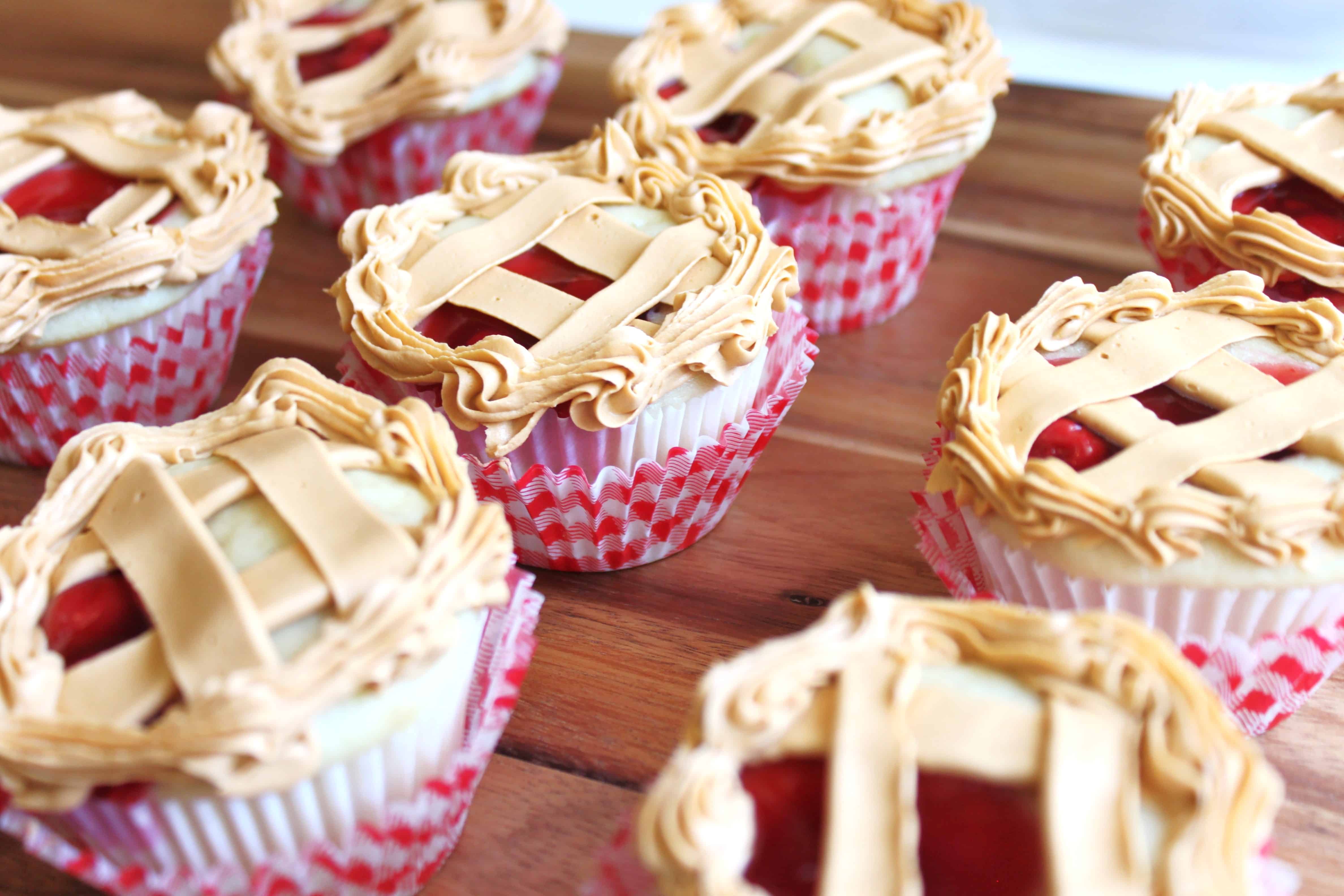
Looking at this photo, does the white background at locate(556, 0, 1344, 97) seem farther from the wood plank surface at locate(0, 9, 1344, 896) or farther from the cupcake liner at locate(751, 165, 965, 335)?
the cupcake liner at locate(751, 165, 965, 335)

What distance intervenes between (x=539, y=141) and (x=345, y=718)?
2036 mm

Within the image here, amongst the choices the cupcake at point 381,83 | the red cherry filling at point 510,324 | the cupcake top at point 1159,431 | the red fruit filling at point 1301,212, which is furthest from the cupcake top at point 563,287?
the red fruit filling at point 1301,212

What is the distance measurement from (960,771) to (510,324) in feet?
3.28

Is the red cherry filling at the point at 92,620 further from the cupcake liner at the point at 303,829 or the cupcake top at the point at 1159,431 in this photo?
the cupcake top at the point at 1159,431

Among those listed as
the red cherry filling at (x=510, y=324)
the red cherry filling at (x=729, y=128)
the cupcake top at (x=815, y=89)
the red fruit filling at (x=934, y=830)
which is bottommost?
the red fruit filling at (x=934, y=830)

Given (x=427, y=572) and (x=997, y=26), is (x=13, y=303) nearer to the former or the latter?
(x=427, y=572)

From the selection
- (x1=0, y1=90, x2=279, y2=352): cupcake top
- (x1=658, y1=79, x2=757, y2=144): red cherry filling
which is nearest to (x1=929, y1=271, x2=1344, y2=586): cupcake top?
(x1=658, y1=79, x2=757, y2=144): red cherry filling

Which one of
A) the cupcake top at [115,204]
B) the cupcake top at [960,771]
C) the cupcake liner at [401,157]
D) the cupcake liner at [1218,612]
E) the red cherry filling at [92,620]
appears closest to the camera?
the cupcake top at [960,771]

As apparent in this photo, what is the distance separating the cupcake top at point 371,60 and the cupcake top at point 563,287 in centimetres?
49

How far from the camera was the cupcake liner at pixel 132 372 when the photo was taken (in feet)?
7.06

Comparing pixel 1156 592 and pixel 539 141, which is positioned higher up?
pixel 1156 592

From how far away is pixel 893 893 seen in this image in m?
1.16

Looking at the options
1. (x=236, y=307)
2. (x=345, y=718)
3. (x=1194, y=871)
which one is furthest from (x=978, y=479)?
(x=236, y=307)

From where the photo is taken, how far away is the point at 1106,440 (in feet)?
5.43
